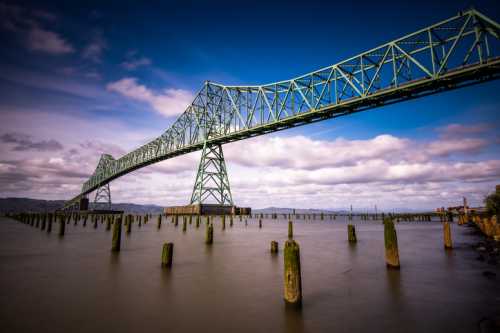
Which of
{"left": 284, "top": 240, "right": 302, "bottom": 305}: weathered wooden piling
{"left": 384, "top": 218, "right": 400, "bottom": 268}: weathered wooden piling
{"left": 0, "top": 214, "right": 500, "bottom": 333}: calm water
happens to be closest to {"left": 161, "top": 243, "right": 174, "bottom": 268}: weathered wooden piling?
{"left": 0, "top": 214, "right": 500, "bottom": 333}: calm water

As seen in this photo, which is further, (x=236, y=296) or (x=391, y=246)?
(x=391, y=246)

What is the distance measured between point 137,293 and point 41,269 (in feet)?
18.5

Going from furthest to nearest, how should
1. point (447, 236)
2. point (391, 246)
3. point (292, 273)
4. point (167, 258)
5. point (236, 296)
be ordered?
point (447, 236) < point (167, 258) < point (391, 246) < point (236, 296) < point (292, 273)

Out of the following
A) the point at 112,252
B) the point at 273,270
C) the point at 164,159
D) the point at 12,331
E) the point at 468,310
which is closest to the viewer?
the point at 12,331

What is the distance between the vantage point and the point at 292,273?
596 cm

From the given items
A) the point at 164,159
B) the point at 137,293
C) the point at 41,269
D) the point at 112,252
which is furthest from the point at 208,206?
the point at 137,293

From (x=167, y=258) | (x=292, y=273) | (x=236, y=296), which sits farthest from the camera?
(x=167, y=258)

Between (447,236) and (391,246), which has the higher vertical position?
(391,246)

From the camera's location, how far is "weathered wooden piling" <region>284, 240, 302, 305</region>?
229 inches

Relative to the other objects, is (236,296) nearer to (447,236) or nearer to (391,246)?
(391,246)

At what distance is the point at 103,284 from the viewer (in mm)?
8070

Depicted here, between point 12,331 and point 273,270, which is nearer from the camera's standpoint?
point 12,331

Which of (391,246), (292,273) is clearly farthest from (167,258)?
(391,246)

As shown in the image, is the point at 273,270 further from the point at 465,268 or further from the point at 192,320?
the point at 465,268
